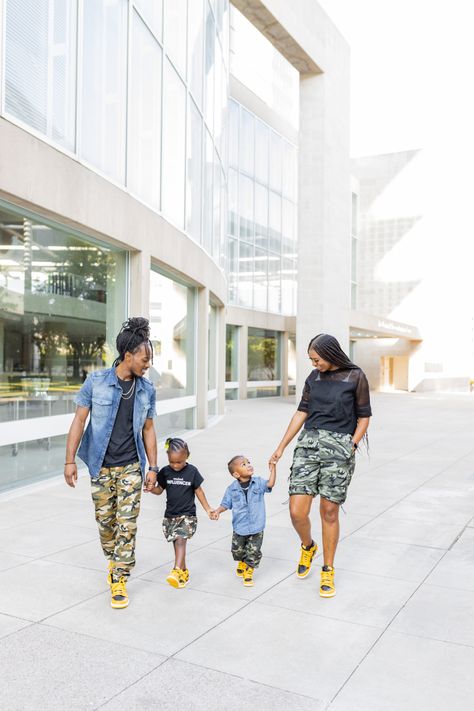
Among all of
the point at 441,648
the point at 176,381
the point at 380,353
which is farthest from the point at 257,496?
the point at 380,353

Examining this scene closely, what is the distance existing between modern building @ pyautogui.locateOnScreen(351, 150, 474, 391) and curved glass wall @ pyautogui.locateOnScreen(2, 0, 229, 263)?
33488 mm

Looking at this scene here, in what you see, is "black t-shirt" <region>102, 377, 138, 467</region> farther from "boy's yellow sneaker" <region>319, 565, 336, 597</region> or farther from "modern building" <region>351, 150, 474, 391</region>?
"modern building" <region>351, 150, 474, 391</region>

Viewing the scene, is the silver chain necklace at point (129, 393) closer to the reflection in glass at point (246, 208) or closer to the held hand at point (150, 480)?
the held hand at point (150, 480)

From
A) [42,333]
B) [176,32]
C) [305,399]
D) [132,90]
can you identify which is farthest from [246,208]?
[305,399]

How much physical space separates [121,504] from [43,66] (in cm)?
656

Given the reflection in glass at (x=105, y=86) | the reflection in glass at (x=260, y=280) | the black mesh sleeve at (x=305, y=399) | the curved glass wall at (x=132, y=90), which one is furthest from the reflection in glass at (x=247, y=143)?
the black mesh sleeve at (x=305, y=399)

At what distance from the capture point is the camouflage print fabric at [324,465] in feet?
16.0

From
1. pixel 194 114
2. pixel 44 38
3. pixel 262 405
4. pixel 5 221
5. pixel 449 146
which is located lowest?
pixel 262 405

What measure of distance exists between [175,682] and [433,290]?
1915 inches

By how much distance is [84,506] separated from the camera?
7.81m

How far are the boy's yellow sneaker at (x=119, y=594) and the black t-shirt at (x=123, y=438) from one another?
78 cm

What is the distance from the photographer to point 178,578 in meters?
4.93

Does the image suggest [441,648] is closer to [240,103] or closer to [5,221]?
[5,221]

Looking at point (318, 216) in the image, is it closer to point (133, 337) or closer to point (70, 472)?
point (133, 337)
